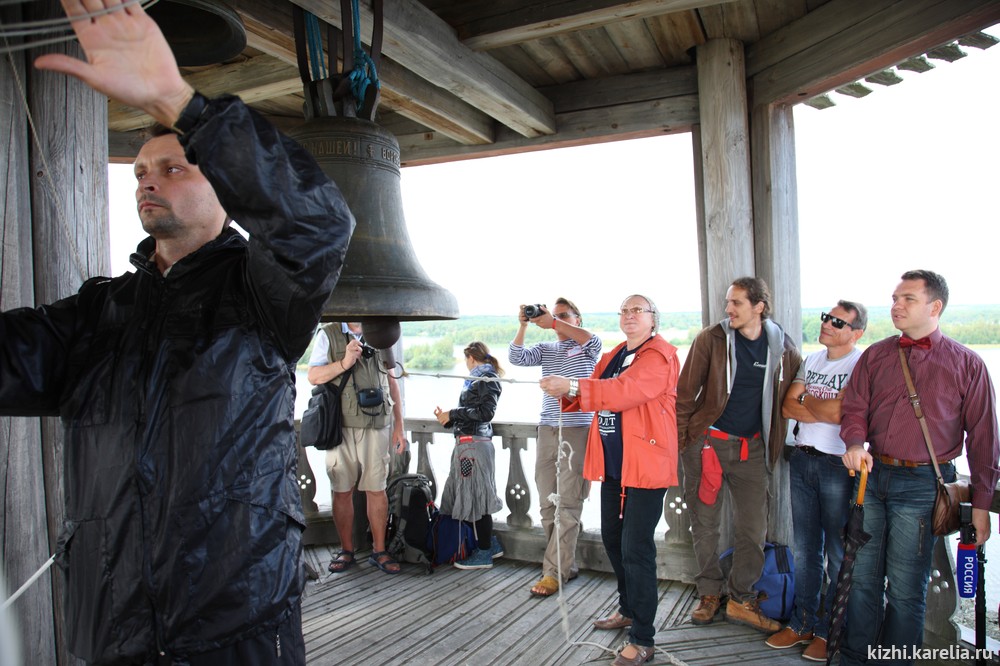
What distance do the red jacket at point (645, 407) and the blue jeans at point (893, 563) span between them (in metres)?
0.81

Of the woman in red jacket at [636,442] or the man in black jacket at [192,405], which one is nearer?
the man in black jacket at [192,405]

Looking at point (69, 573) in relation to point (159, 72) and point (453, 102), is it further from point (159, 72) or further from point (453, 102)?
point (453, 102)

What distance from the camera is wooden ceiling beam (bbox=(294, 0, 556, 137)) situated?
2689 millimetres

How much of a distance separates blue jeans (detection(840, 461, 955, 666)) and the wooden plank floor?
43 centimetres

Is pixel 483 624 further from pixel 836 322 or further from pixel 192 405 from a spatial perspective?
pixel 192 405

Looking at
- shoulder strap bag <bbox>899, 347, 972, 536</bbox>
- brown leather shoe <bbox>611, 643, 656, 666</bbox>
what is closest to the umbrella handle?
shoulder strap bag <bbox>899, 347, 972, 536</bbox>

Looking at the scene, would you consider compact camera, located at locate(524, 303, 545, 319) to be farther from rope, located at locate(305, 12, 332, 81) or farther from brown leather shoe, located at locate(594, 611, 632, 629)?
rope, located at locate(305, 12, 332, 81)

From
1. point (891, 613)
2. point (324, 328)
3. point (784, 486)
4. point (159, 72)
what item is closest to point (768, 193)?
point (784, 486)

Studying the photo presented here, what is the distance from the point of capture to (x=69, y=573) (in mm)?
1309

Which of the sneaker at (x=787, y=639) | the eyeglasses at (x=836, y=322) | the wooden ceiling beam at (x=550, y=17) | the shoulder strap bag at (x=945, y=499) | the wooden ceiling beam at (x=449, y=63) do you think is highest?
the wooden ceiling beam at (x=550, y=17)

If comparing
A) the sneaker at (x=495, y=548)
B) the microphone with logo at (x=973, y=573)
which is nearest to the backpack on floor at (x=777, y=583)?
the microphone with logo at (x=973, y=573)

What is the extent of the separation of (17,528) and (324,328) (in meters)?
2.79

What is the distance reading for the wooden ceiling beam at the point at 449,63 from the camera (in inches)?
106

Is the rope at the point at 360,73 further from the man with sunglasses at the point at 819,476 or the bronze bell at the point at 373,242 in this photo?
the man with sunglasses at the point at 819,476
